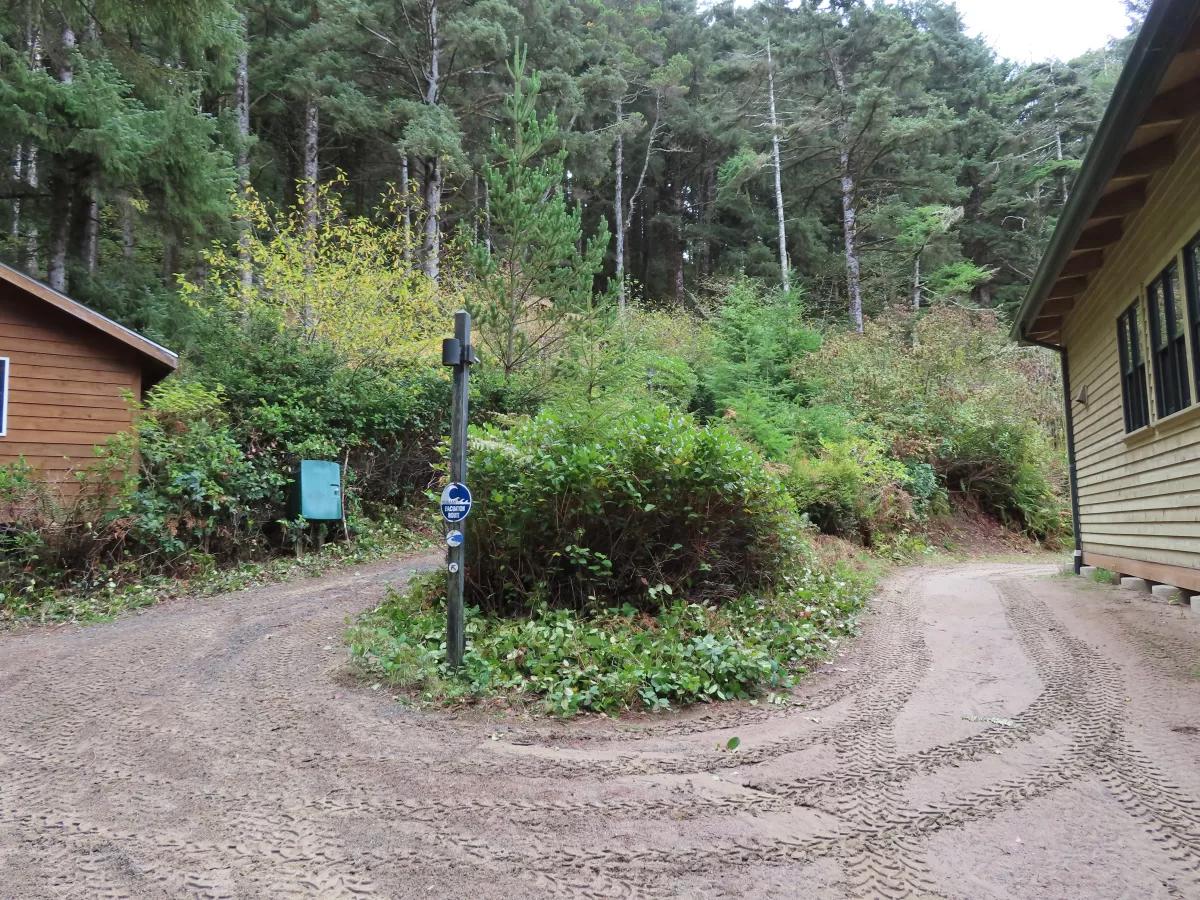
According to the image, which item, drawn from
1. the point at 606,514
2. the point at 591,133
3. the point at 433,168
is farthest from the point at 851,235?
the point at 606,514

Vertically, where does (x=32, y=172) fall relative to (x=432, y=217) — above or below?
below

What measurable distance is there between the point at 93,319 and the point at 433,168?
11448 mm

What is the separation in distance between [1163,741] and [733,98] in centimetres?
2759

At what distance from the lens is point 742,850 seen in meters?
2.65

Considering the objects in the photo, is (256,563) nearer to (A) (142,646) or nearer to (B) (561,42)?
(A) (142,646)

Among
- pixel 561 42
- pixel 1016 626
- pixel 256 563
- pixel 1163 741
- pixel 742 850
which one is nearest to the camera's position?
pixel 742 850

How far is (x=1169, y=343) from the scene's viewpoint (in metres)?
6.41

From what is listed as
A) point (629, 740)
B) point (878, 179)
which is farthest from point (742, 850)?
point (878, 179)

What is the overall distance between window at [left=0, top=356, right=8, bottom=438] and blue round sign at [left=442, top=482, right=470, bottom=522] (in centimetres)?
839

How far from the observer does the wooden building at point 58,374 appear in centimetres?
927

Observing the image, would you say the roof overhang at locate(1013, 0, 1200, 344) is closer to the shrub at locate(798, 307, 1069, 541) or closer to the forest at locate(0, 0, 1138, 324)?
the forest at locate(0, 0, 1138, 324)

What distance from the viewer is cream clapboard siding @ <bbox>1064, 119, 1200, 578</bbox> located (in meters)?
5.96

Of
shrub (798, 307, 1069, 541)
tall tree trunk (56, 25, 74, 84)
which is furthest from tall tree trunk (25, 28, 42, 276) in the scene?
shrub (798, 307, 1069, 541)

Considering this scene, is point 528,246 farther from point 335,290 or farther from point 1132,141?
point 1132,141
